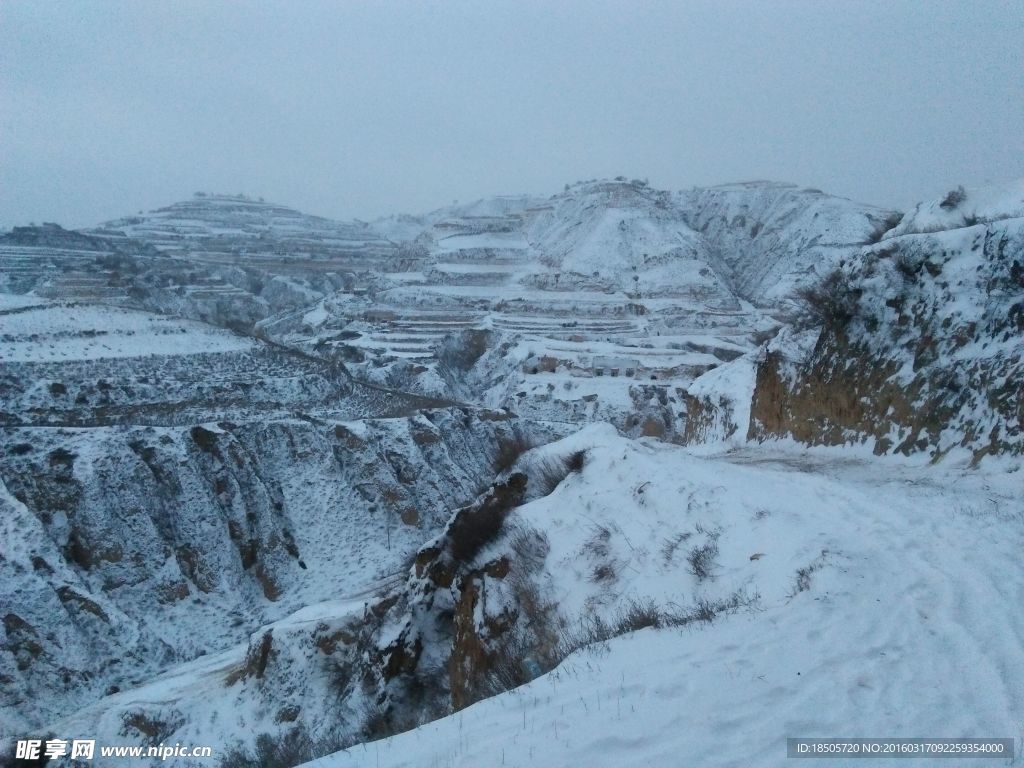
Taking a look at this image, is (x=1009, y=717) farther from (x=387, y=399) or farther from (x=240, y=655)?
(x=387, y=399)

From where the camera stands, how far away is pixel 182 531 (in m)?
17.7

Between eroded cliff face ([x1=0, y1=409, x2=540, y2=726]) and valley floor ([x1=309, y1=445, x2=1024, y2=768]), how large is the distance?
12.3 metres

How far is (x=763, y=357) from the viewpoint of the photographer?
45.1ft

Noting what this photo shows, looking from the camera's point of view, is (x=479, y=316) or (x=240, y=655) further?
(x=479, y=316)

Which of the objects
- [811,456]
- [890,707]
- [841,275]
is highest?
[841,275]

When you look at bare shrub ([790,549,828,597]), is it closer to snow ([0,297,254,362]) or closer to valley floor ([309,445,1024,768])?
valley floor ([309,445,1024,768])

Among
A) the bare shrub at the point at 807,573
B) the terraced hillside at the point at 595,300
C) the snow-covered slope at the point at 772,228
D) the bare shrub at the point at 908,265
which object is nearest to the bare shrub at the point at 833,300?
the bare shrub at the point at 908,265

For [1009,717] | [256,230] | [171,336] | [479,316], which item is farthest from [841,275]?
[256,230]

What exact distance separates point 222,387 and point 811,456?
865 inches

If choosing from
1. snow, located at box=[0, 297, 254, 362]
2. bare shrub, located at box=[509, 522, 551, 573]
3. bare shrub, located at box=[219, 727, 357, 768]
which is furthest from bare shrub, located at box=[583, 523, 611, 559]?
snow, located at box=[0, 297, 254, 362]

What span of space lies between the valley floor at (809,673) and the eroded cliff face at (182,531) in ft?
40.4

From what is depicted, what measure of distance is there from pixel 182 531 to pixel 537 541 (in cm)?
1286

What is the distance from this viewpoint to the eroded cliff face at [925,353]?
25.8 ft

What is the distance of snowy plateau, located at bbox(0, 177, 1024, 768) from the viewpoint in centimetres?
403
